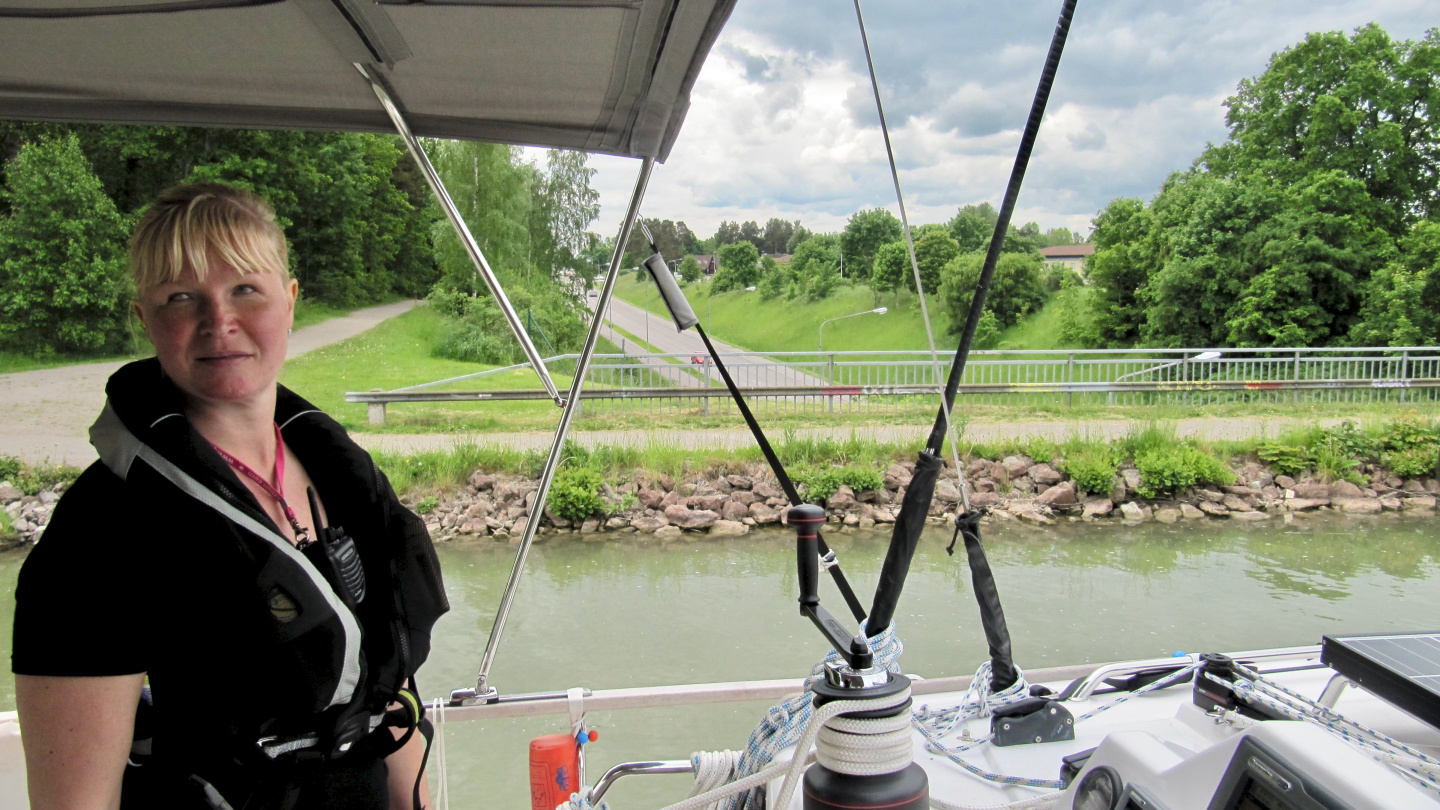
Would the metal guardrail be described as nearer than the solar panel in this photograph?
No

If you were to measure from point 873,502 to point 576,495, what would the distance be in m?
3.29

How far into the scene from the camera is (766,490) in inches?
385

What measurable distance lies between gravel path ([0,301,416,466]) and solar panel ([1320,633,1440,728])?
1337cm

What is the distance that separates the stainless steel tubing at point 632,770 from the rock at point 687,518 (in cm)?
783

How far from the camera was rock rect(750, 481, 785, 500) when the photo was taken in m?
9.72

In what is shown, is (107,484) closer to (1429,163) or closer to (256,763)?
(256,763)

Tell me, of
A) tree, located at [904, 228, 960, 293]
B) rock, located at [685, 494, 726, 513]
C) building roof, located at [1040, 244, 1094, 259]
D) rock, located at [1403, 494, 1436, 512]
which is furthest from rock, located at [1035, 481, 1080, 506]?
building roof, located at [1040, 244, 1094, 259]

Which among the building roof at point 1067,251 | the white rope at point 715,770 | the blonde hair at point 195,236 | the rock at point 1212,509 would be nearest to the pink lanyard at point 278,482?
the blonde hair at point 195,236

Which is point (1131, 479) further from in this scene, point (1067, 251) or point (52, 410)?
point (1067, 251)

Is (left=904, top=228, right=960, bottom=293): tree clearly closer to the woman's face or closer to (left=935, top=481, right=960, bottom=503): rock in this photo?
(left=935, top=481, right=960, bottom=503): rock

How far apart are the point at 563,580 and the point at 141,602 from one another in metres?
7.26

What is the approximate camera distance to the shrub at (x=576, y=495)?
900 cm

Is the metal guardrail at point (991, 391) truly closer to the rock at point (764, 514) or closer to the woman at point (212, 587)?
the rock at point (764, 514)

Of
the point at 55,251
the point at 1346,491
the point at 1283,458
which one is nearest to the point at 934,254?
the point at 1283,458
